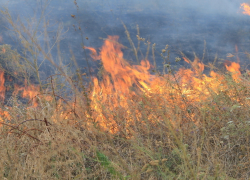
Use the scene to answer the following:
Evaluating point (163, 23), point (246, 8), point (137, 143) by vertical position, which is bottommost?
point (137, 143)

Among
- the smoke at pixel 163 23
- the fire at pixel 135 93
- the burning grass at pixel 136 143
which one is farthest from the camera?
the smoke at pixel 163 23

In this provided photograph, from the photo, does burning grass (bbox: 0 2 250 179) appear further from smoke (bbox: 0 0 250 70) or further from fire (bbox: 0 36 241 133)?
smoke (bbox: 0 0 250 70)

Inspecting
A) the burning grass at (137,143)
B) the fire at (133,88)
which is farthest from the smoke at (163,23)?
the burning grass at (137,143)

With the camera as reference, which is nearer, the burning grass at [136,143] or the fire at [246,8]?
the burning grass at [136,143]

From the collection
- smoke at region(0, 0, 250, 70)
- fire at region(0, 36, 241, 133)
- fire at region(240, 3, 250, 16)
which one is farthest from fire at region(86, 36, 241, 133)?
fire at region(240, 3, 250, 16)

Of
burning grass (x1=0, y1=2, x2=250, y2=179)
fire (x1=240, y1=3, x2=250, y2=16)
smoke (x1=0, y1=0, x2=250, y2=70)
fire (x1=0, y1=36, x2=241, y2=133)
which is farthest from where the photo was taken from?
fire (x1=240, y1=3, x2=250, y2=16)

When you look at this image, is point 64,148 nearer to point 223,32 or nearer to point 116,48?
point 116,48

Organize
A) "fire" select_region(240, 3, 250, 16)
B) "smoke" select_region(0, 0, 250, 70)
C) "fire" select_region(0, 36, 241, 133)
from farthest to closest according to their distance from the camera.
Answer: "fire" select_region(240, 3, 250, 16)
"smoke" select_region(0, 0, 250, 70)
"fire" select_region(0, 36, 241, 133)

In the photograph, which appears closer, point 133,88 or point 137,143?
point 137,143

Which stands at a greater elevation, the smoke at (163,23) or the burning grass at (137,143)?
the smoke at (163,23)

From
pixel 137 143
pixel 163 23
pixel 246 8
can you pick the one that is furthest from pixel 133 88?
pixel 246 8

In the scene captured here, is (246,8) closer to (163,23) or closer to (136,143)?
(163,23)

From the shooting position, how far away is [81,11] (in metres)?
7.70

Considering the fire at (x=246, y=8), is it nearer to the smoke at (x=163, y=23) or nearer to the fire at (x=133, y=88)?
the smoke at (x=163, y=23)
